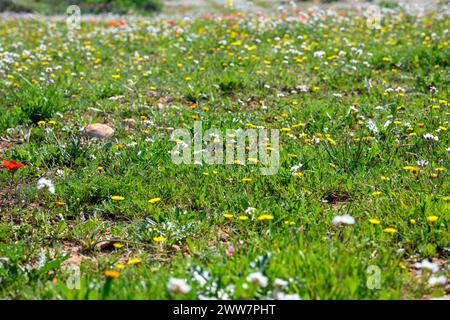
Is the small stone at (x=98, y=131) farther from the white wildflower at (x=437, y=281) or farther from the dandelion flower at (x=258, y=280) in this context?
the white wildflower at (x=437, y=281)

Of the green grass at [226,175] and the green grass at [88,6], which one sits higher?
the green grass at [88,6]

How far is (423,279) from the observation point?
10.6 feet

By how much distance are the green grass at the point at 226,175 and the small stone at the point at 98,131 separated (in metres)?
0.11

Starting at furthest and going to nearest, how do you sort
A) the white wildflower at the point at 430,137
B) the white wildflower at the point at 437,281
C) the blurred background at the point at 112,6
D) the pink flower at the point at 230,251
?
the blurred background at the point at 112,6
the white wildflower at the point at 430,137
the pink flower at the point at 230,251
the white wildflower at the point at 437,281

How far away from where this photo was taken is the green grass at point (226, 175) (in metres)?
3.30

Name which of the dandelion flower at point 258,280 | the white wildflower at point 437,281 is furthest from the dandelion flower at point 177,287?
the white wildflower at point 437,281

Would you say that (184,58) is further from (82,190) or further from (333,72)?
(82,190)

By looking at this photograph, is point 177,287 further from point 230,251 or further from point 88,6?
point 88,6

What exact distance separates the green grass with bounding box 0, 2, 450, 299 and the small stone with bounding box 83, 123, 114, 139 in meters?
0.11

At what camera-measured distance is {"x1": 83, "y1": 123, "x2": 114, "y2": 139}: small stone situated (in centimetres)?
588

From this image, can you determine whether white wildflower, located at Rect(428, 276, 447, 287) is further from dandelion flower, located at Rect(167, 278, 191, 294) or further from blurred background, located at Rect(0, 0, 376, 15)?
blurred background, located at Rect(0, 0, 376, 15)

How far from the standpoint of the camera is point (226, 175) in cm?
491
